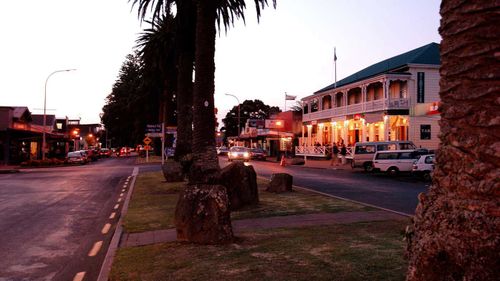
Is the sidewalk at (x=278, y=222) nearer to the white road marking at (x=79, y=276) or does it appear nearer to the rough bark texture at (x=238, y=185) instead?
the white road marking at (x=79, y=276)

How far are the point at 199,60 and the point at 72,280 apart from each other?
11287 mm

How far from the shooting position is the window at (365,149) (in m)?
33.7

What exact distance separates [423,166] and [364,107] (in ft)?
67.0

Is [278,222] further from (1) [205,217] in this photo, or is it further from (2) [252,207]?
(1) [205,217]

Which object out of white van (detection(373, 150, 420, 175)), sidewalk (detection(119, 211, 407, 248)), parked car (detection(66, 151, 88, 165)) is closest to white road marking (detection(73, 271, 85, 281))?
sidewalk (detection(119, 211, 407, 248))

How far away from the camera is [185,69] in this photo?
2342cm

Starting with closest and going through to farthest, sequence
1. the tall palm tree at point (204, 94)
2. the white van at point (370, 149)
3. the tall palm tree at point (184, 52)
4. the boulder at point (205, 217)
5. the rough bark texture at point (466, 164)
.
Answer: the rough bark texture at point (466, 164) < the boulder at point (205, 217) < the tall palm tree at point (204, 94) < the tall palm tree at point (184, 52) < the white van at point (370, 149)

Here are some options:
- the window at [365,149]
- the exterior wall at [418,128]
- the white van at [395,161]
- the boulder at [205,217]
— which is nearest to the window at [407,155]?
the white van at [395,161]

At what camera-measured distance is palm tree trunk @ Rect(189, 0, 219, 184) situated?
17.2m

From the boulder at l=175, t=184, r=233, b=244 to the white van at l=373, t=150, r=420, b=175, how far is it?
903 inches

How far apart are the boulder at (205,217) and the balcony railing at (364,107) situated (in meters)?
36.5

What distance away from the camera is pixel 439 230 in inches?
124

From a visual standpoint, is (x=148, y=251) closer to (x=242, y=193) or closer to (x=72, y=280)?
(x=72, y=280)

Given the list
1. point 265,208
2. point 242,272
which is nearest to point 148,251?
point 242,272
